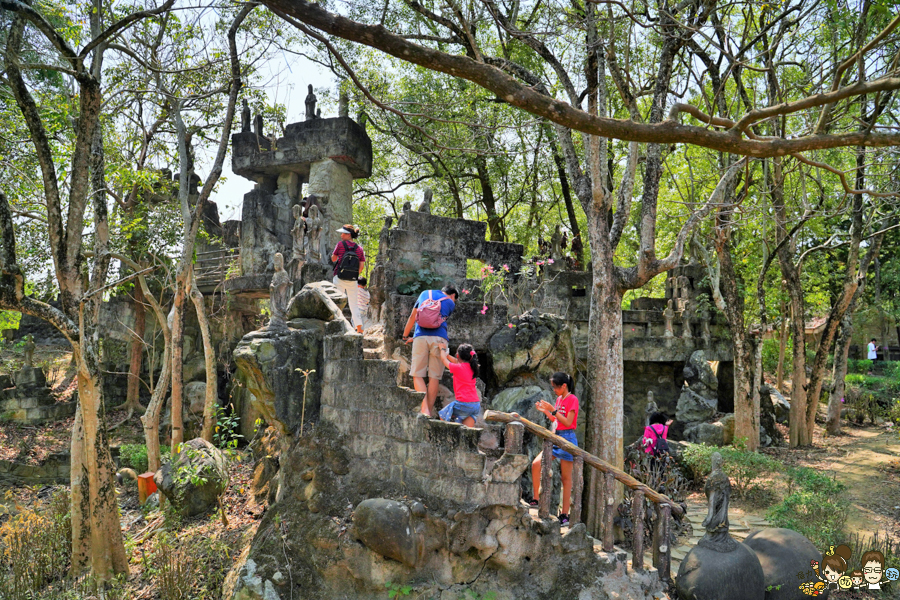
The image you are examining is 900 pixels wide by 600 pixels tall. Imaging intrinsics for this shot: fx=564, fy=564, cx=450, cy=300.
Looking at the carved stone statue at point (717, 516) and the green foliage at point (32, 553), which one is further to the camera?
the green foliage at point (32, 553)

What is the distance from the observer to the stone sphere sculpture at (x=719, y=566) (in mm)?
6164

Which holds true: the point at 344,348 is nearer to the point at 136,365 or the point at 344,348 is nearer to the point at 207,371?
the point at 207,371

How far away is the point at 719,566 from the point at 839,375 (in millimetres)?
11697

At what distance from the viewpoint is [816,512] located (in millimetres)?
8602

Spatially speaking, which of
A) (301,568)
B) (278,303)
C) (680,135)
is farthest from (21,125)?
(680,135)

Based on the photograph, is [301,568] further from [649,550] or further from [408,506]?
[649,550]

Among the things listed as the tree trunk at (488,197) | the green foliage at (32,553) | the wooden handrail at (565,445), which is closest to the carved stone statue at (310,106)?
the tree trunk at (488,197)

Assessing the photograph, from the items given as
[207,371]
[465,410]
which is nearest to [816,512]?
[465,410]

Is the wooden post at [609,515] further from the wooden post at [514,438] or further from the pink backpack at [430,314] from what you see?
the pink backpack at [430,314]

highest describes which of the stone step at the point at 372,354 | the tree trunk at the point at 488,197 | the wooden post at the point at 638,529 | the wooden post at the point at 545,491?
the tree trunk at the point at 488,197

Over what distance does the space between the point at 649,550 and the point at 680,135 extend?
7214 mm

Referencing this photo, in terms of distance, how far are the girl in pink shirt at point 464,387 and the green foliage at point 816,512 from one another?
5254 millimetres

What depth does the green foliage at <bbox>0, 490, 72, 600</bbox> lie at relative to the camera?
7980mm

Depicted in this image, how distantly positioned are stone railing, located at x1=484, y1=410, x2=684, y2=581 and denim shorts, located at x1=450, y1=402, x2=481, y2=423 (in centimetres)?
38
